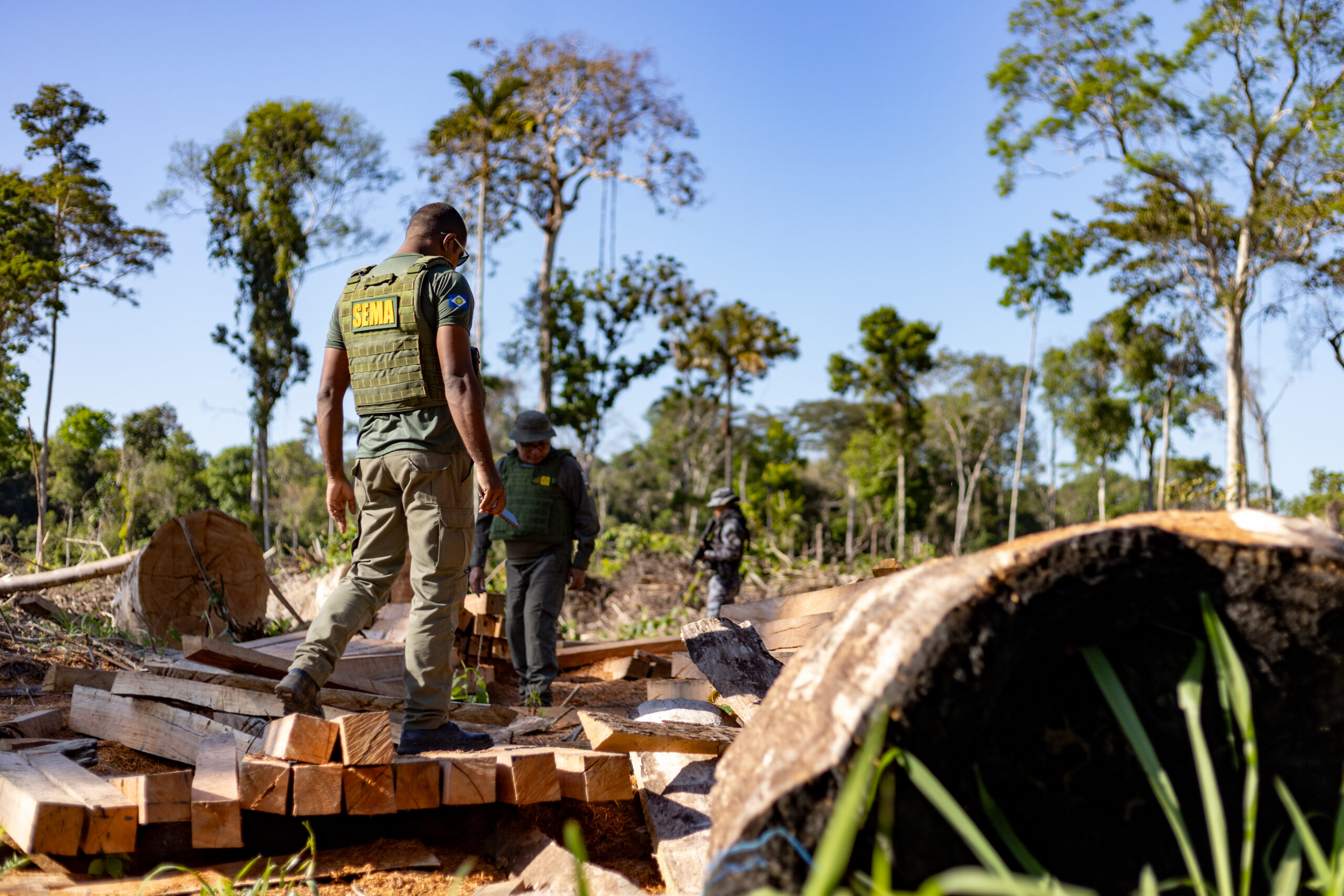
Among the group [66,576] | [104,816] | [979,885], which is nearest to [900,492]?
[66,576]

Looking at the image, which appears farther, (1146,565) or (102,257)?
(102,257)

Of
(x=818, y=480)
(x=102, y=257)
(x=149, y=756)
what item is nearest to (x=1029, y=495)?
(x=818, y=480)

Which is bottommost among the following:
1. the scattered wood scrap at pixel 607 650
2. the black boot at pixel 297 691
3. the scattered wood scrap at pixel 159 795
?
the scattered wood scrap at pixel 607 650

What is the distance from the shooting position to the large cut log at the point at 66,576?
643cm

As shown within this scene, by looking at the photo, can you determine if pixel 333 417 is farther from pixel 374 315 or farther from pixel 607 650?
pixel 607 650

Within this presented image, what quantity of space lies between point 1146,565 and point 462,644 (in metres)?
5.92

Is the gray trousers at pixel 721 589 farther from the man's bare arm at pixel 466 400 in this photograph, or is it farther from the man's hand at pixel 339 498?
the man's bare arm at pixel 466 400

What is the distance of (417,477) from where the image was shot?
3410 mm

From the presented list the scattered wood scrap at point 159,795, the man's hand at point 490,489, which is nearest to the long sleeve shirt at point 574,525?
the man's hand at point 490,489

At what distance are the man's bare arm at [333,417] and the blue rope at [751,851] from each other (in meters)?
2.72

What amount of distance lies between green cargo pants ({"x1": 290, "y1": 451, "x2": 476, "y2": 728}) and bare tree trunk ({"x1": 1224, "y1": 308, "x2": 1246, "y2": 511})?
57.0ft

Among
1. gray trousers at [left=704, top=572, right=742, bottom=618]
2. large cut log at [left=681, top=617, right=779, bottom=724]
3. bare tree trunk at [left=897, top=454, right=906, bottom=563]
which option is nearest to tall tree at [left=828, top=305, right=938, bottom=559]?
bare tree trunk at [left=897, top=454, right=906, bottom=563]

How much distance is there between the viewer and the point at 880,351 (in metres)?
30.8

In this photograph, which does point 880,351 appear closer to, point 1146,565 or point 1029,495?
point 1029,495
